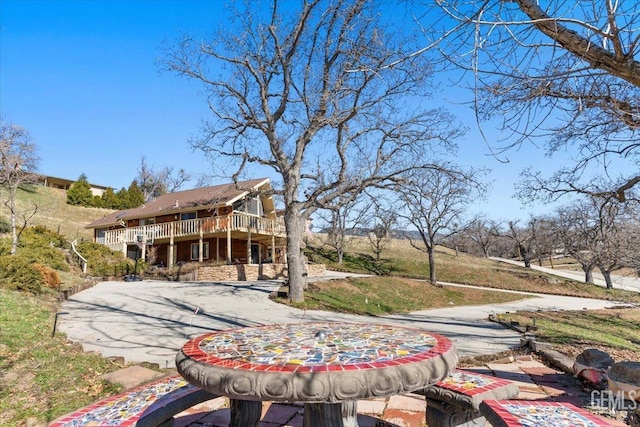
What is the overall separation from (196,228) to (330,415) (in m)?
21.9

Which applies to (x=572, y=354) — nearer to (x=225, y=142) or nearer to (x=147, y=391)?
(x=147, y=391)

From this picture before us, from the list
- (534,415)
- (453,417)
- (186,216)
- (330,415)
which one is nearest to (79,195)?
(186,216)

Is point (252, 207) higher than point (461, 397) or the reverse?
higher

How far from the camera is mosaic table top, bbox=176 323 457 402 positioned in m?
1.94

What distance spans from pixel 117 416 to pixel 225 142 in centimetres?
1259

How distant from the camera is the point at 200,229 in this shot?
74.7 feet

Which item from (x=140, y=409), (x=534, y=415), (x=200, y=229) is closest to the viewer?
(x=534, y=415)

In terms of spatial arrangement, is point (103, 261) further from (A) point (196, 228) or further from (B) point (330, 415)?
(B) point (330, 415)

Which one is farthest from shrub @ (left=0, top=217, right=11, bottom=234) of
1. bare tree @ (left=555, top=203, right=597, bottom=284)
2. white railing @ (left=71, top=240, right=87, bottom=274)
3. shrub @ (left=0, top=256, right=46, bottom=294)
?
bare tree @ (left=555, top=203, right=597, bottom=284)

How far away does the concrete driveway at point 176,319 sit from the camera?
657cm

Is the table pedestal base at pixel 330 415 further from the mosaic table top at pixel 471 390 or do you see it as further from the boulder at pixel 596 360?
the boulder at pixel 596 360

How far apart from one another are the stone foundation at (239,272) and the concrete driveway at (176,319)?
4.84 metres

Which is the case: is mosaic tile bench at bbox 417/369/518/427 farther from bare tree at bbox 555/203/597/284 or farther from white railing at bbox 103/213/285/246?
white railing at bbox 103/213/285/246

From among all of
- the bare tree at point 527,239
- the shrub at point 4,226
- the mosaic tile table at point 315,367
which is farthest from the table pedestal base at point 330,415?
the bare tree at point 527,239
